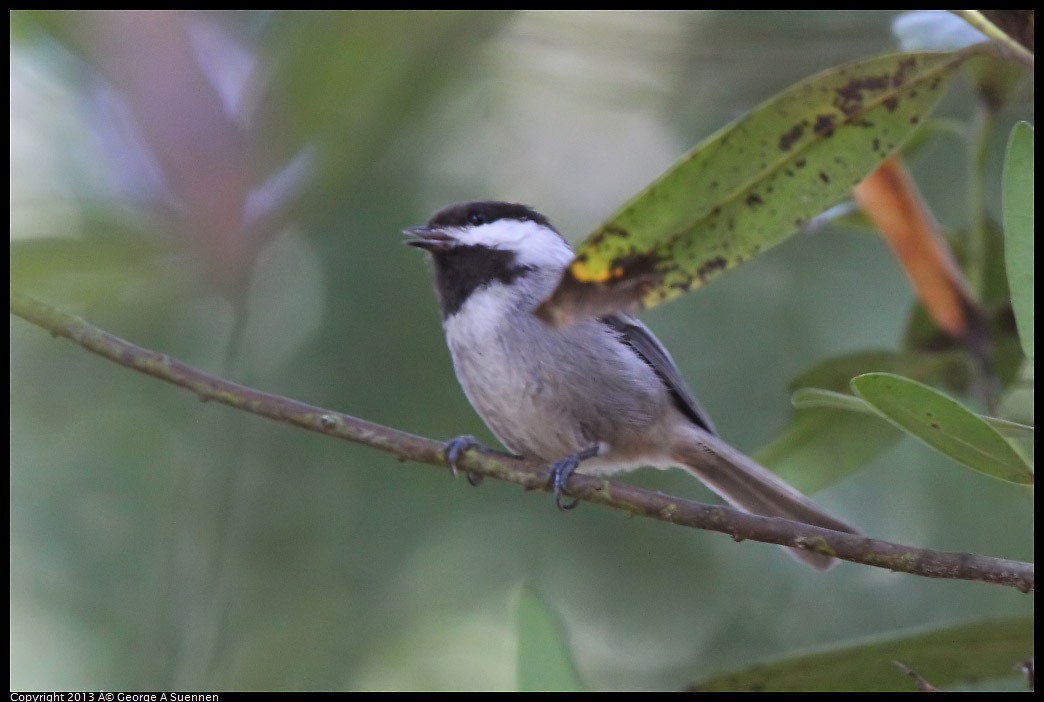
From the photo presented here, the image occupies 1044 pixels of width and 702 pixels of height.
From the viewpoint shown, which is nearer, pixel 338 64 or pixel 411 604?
→ pixel 338 64

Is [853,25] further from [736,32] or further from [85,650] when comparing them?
[85,650]

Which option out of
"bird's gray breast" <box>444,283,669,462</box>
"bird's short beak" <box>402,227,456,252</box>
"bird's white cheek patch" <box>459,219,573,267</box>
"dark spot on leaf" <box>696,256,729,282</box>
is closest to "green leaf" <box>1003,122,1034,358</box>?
"dark spot on leaf" <box>696,256,729,282</box>

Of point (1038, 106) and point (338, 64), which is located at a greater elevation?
point (338, 64)

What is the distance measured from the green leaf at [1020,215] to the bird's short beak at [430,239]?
5.59ft

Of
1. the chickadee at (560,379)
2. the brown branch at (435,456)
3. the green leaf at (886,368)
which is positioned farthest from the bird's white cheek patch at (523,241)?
the brown branch at (435,456)

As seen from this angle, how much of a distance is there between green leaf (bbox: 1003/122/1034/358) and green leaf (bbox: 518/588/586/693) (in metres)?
0.87

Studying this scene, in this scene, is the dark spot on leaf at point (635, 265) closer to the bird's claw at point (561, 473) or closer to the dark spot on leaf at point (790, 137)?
the dark spot on leaf at point (790, 137)

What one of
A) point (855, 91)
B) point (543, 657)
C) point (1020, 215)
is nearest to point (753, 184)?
point (855, 91)

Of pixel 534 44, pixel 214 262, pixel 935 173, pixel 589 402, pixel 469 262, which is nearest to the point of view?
pixel 214 262

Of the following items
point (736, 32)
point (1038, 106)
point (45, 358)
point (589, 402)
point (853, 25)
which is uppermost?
point (45, 358)

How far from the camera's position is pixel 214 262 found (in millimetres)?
2170

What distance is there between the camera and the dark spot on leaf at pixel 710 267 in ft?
4.93

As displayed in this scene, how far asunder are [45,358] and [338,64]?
1605mm

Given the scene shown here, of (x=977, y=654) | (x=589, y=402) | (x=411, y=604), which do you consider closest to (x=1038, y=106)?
(x=977, y=654)
